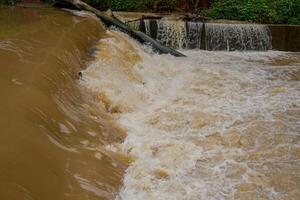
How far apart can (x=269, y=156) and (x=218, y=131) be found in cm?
91

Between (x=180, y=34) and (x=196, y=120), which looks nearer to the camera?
(x=196, y=120)

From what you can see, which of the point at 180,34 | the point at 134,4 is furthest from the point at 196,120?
the point at 134,4

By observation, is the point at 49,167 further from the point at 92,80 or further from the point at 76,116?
the point at 92,80

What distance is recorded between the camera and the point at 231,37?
12.8 m

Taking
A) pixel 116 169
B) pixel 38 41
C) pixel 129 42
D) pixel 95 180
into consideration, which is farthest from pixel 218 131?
pixel 129 42

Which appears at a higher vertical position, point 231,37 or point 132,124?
point 132,124

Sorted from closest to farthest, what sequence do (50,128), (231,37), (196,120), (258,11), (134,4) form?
(50,128) → (196,120) → (231,37) → (258,11) → (134,4)

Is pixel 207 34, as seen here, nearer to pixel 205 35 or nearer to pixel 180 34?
pixel 205 35

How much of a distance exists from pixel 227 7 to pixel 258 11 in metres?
1.07

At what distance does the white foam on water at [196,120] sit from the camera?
469 centimetres

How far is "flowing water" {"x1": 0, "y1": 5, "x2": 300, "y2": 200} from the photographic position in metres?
4.36

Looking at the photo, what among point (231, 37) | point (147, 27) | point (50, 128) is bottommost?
point (231, 37)

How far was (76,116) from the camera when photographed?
18.6ft

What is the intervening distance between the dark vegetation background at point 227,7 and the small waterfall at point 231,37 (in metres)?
2.02
